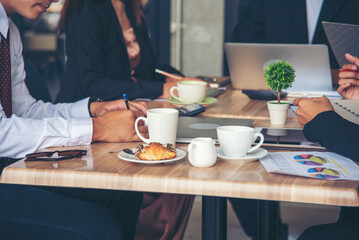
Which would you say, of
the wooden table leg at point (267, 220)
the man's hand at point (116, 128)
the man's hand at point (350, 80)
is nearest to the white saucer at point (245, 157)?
the man's hand at point (116, 128)

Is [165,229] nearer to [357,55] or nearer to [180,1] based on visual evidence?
[357,55]

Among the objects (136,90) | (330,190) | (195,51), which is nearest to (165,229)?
(136,90)

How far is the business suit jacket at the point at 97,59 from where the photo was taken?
2.20m

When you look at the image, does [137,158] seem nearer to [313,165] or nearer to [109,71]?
[313,165]

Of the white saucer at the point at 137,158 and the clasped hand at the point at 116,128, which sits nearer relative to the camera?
the white saucer at the point at 137,158

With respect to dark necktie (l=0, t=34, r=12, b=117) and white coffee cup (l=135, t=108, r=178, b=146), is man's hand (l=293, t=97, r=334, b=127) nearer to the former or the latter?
white coffee cup (l=135, t=108, r=178, b=146)

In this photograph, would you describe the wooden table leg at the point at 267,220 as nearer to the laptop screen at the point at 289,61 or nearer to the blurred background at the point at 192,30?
the laptop screen at the point at 289,61

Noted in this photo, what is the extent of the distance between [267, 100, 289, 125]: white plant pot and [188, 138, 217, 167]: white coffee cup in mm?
511

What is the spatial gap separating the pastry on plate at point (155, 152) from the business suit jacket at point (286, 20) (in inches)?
68.2

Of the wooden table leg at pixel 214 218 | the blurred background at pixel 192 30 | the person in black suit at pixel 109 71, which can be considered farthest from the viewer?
Result: the blurred background at pixel 192 30

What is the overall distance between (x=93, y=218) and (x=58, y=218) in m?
0.10

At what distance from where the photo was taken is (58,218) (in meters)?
1.34

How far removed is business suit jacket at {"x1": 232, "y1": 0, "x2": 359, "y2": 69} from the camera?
8.58 feet

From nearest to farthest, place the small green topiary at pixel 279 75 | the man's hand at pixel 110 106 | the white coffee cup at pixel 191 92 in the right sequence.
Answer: the small green topiary at pixel 279 75
the man's hand at pixel 110 106
the white coffee cup at pixel 191 92
